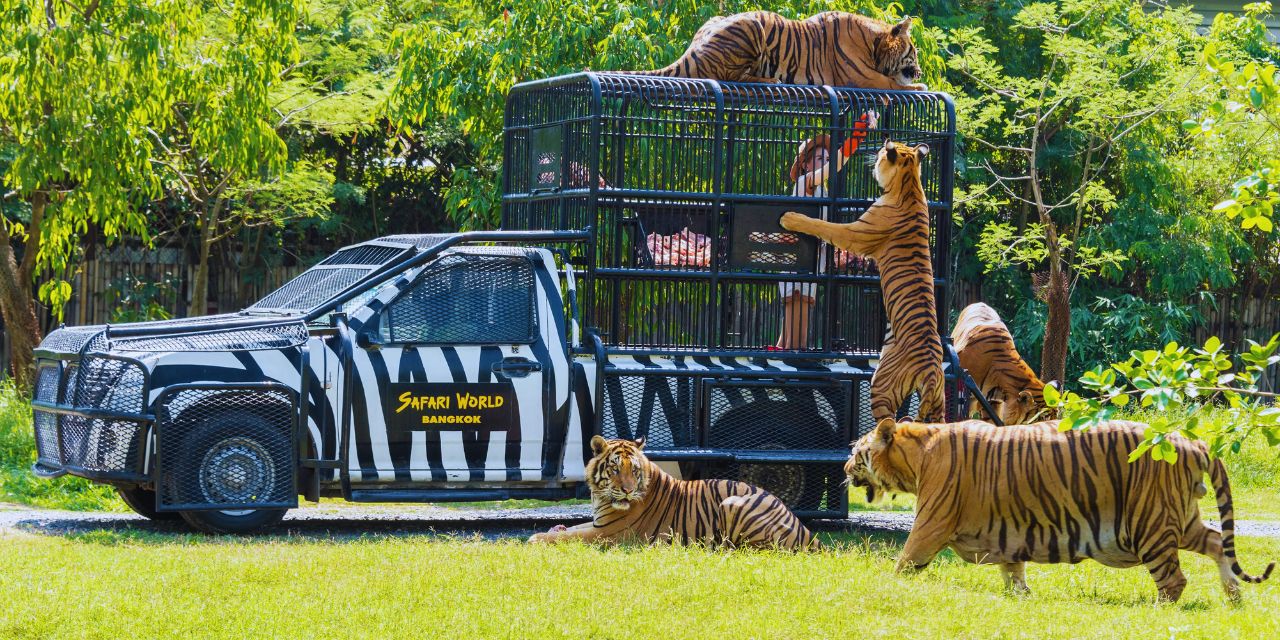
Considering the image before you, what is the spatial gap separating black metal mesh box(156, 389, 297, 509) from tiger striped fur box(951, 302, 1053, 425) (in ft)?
14.3

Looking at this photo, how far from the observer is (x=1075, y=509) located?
7801 millimetres

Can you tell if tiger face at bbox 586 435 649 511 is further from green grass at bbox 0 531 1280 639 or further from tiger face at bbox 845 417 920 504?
tiger face at bbox 845 417 920 504

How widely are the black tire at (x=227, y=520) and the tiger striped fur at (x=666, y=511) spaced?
162 centimetres

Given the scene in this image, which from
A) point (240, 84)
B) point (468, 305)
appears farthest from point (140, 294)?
point (468, 305)

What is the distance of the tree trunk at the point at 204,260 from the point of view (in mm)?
17191

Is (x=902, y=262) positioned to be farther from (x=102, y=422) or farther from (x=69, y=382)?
(x=69, y=382)

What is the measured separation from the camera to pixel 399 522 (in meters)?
10.5

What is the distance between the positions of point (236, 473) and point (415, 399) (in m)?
1.05

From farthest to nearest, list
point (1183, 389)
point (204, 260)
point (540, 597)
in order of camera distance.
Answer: point (204, 260)
point (540, 597)
point (1183, 389)

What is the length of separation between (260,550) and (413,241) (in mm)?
2659

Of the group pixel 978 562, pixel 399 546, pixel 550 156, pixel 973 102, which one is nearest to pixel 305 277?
pixel 550 156

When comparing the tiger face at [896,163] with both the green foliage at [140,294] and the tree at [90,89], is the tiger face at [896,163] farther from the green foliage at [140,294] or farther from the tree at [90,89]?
the green foliage at [140,294]

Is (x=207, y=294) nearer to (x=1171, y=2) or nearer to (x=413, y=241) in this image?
(x=413, y=241)

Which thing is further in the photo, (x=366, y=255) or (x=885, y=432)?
(x=366, y=255)
